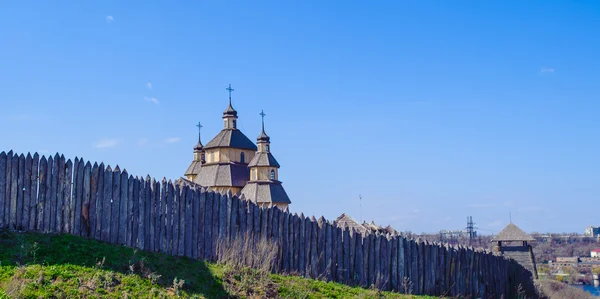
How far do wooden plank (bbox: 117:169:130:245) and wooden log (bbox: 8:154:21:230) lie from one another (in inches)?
71.5

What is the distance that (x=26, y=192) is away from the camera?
11.4 meters

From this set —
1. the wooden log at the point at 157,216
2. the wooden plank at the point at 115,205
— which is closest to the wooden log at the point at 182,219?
the wooden log at the point at 157,216

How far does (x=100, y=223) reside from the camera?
11.7 m

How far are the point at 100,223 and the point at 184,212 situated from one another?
1.59 m

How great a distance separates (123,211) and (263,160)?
31061mm

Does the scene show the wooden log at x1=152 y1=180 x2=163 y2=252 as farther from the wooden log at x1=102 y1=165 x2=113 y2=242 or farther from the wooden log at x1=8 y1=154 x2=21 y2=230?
the wooden log at x1=8 y1=154 x2=21 y2=230

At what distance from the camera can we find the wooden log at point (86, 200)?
1159 centimetres

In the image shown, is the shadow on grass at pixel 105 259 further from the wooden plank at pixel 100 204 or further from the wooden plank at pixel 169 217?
the wooden plank at pixel 169 217

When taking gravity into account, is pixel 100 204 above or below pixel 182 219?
above

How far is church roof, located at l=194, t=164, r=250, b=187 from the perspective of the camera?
4412cm

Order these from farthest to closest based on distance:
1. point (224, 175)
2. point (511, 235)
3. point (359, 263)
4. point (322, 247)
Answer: point (224, 175) → point (511, 235) → point (359, 263) → point (322, 247)

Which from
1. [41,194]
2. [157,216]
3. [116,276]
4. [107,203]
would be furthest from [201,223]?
[41,194]

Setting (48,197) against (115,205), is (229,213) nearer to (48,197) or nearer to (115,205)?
(115,205)

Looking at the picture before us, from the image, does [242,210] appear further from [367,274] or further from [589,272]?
[589,272]
